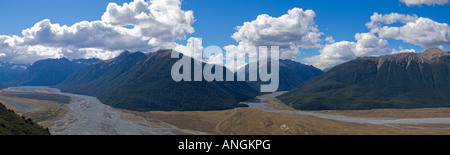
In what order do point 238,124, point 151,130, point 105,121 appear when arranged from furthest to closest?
point 105,121, point 238,124, point 151,130
